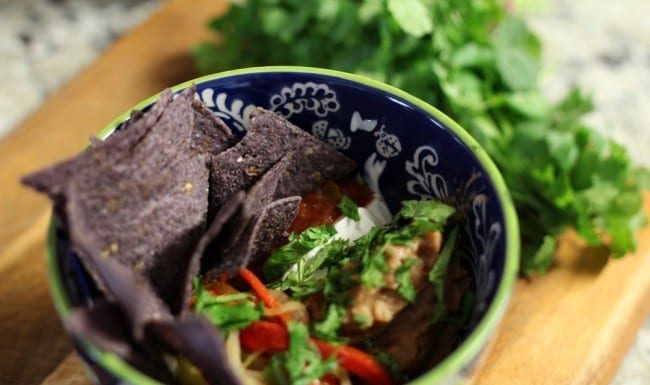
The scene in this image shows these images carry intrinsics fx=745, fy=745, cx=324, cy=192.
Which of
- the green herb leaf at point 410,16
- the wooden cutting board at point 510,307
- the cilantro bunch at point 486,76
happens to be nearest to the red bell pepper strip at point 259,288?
the wooden cutting board at point 510,307

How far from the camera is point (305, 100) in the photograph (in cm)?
126

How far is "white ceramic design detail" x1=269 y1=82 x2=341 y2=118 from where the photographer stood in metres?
1.25

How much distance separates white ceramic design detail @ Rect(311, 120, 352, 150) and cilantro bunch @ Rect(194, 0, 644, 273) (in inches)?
22.4

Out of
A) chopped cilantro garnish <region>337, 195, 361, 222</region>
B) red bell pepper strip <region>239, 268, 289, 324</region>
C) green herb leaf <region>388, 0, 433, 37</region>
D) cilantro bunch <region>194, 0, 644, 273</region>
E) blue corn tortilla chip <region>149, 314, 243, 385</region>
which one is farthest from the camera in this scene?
green herb leaf <region>388, 0, 433, 37</region>

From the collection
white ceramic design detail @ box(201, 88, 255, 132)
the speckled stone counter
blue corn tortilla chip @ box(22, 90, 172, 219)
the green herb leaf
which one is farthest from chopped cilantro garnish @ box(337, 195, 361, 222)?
the speckled stone counter

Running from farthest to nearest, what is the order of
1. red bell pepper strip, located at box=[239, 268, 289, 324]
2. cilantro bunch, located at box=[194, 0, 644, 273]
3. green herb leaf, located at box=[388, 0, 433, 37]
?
green herb leaf, located at box=[388, 0, 433, 37] < cilantro bunch, located at box=[194, 0, 644, 273] < red bell pepper strip, located at box=[239, 268, 289, 324]

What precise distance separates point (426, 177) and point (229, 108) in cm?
35

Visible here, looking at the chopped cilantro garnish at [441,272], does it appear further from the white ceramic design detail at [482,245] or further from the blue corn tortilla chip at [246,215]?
the blue corn tortilla chip at [246,215]

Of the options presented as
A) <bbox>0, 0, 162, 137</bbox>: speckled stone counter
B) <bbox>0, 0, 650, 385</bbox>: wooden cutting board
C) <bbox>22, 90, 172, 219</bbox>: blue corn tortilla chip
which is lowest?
<bbox>0, 0, 650, 385</bbox>: wooden cutting board

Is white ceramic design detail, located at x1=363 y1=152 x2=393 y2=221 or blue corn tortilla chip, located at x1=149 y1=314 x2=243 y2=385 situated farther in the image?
white ceramic design detail, located at x1=363 y1=152 x2=393 y2=221

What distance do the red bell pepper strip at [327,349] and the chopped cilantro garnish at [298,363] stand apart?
0.02 m

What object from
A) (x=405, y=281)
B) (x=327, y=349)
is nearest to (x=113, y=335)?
(x=327, y=349)

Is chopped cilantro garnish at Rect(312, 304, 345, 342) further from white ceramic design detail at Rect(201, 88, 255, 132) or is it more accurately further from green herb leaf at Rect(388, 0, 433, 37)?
green herb leaf at Rect(388, 0, 433, 37)

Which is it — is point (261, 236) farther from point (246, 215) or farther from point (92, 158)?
point (92, 158)
